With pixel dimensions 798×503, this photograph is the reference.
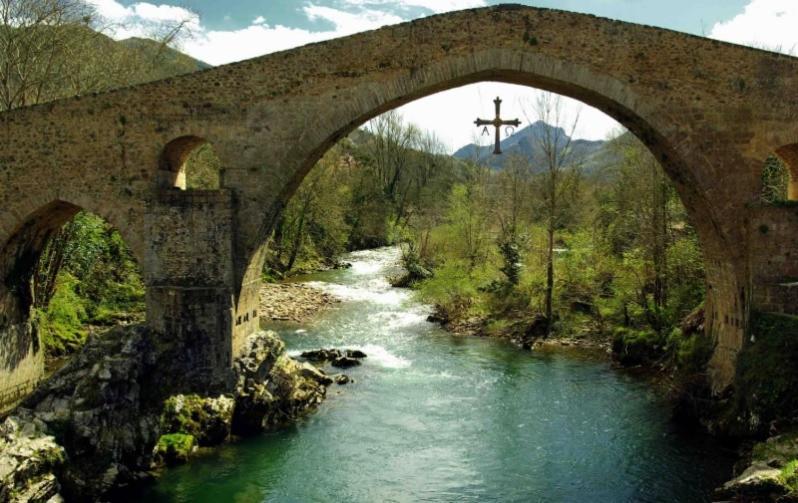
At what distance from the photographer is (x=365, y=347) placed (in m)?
18.3

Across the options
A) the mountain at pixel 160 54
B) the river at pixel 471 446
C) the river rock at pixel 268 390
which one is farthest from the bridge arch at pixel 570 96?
the mountain at pixel 160 54

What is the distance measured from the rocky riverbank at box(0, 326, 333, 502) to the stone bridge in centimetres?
59

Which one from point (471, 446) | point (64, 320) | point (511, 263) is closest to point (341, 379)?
point (471, 446)

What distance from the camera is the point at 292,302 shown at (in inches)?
960

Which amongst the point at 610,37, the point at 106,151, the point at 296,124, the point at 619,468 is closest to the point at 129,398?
the point at 106,151

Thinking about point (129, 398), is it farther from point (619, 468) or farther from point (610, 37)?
point (610, 37)

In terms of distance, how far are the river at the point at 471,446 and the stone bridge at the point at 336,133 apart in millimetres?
1978

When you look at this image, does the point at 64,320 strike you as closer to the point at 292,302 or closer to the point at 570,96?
the point at 292,302

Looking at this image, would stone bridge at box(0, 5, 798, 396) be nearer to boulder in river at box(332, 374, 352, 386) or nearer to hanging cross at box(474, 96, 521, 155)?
hanging cross at box(474, 96, 521, 155)

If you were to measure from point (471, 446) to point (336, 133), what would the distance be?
6.40 meters

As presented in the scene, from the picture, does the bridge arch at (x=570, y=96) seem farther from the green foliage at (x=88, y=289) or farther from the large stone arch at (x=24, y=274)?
the green foliage at (x=88, y=289)

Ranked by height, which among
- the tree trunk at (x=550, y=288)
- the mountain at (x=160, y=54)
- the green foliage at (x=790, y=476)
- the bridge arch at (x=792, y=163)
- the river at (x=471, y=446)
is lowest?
the river at (x=471, y=446)

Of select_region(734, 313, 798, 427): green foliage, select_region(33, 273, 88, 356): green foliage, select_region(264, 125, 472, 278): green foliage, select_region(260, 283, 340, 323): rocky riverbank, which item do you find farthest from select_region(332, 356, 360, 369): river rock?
select_region(264, 125, 472, 278): green foliage

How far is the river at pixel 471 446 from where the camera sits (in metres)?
9.90
